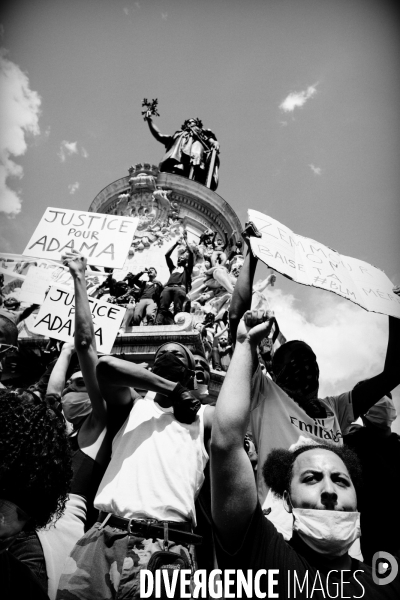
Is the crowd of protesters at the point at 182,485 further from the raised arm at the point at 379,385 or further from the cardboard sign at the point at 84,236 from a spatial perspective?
the cardboard sign at the point at 84,236

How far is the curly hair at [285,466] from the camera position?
2198 mm

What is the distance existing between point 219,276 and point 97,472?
34.4 ft

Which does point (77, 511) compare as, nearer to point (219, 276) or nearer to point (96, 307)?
point (96, 307)

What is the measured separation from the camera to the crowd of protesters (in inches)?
65.7

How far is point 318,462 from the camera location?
2068 millimetres

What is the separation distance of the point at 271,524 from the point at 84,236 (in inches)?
132

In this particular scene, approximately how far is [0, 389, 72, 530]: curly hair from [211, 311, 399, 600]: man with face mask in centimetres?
70

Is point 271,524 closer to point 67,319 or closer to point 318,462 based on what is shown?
point 318,462

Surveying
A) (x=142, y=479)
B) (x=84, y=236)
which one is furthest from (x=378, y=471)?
(x=84, y=236)

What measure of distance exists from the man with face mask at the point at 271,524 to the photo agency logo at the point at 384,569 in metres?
0.02

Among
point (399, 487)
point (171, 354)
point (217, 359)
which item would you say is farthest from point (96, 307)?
point (217, 359)

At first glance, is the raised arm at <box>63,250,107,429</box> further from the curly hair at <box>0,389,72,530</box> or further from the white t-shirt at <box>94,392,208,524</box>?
the curly hair at <box>0,389,72,530</box>

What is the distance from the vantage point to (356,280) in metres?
3.69

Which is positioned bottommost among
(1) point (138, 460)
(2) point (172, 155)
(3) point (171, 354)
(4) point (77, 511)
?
(4) point (77, 511)
